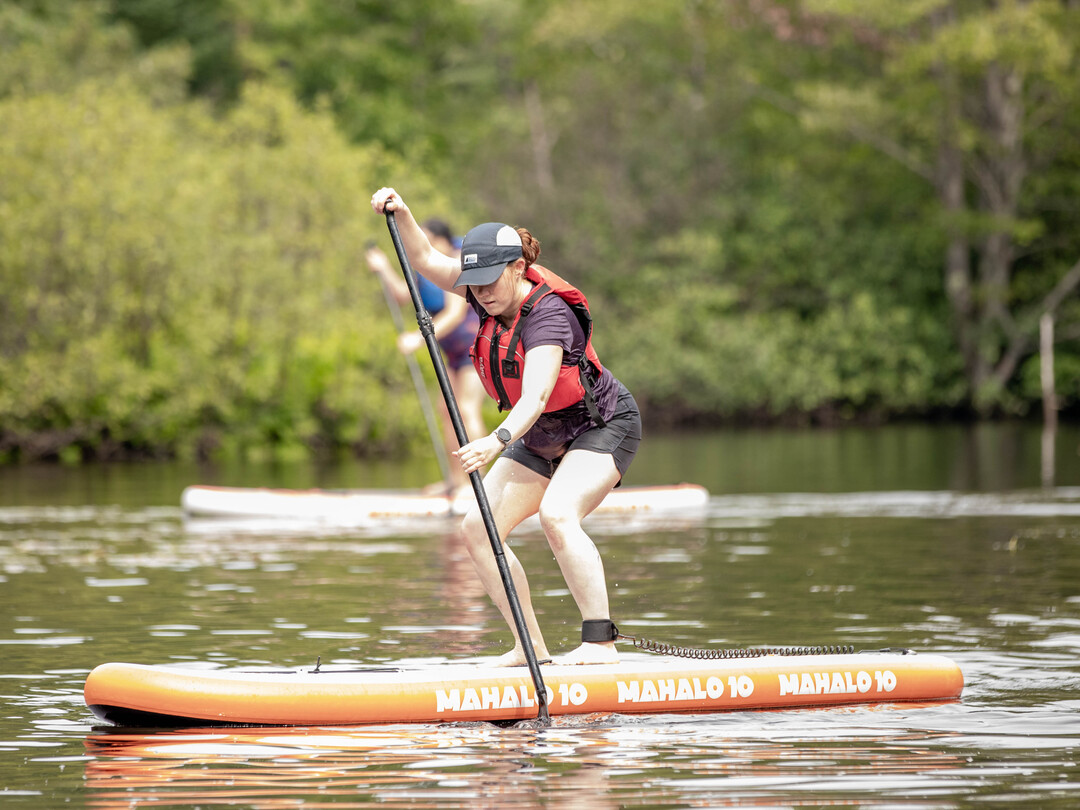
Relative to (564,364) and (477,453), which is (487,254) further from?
(477,453)

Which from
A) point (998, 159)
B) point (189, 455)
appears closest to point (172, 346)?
point (189, 455)

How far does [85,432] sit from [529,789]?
22776mm

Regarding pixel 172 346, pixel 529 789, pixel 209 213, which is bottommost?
pixel 529 789

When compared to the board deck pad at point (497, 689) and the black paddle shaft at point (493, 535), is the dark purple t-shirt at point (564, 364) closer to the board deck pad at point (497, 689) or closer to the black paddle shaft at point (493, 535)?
the black paddle shaft at point (493, 535)

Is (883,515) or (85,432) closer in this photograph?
(883,515)

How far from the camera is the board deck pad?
618 centimetres

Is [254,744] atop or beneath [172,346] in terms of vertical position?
beneath

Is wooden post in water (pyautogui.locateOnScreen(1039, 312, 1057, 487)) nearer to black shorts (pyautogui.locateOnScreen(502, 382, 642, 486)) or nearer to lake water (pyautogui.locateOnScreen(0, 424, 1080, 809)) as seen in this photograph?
lake water (pyautogui.locateOnScreen(0, 424, 1080, 809))

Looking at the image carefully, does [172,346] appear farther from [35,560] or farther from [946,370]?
[946,370]

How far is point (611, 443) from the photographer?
686cm

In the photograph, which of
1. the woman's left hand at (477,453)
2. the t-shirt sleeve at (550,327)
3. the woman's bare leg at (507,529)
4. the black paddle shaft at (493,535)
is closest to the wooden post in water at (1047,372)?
the woman's bare leg at (507,529)

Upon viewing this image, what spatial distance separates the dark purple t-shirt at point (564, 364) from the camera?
650 centimetres

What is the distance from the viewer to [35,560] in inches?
468

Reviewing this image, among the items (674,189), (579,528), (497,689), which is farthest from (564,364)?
(674,189)
